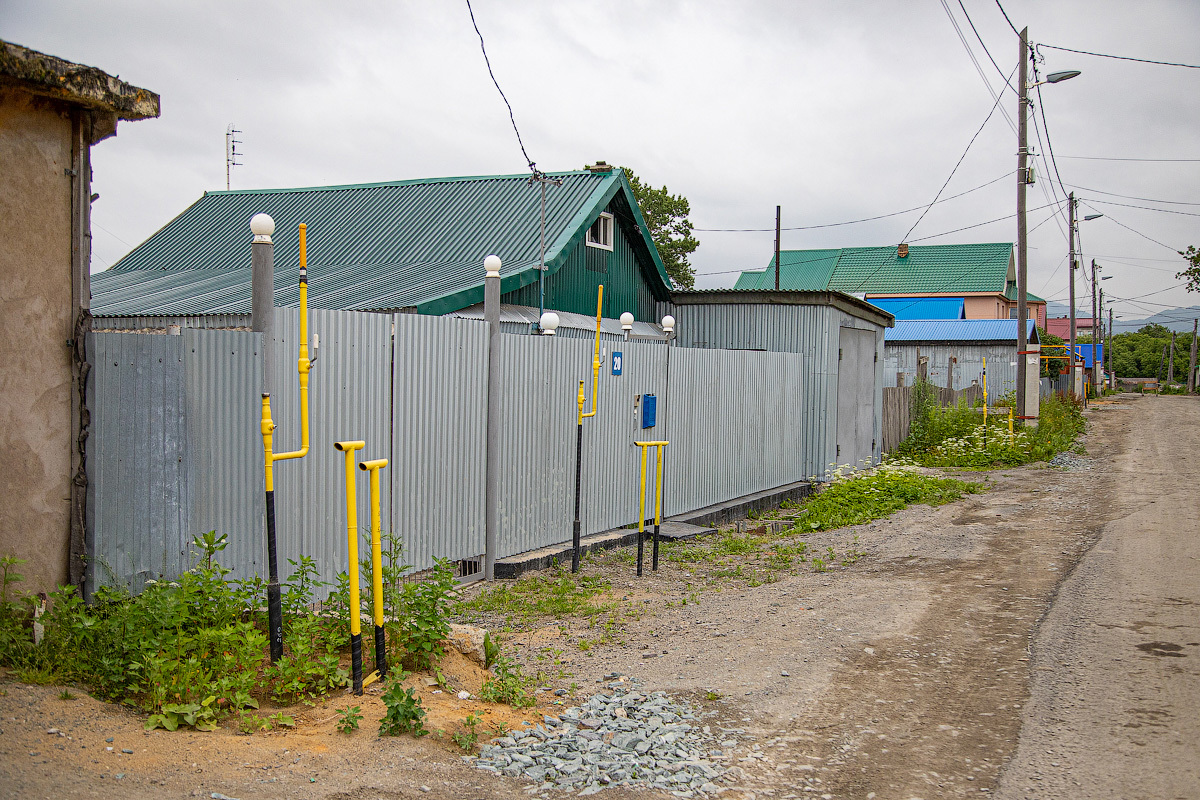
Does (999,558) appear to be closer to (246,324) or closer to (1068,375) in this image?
(246,324)

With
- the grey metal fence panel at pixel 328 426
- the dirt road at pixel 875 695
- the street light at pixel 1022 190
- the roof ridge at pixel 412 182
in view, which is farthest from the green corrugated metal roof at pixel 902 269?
the grey metal fence panel at pixel 328 426

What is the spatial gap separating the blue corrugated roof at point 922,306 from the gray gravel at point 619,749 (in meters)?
51.4

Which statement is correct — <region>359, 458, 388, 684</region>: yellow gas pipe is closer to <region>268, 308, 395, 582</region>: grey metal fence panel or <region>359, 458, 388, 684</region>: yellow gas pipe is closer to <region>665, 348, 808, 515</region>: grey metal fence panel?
<region>268, 308, 395, 582</region>: grey metal fence panel

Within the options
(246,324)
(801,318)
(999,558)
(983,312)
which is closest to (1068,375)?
Result: (983,312)

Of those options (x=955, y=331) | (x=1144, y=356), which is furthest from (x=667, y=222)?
(x=1144, y=356)

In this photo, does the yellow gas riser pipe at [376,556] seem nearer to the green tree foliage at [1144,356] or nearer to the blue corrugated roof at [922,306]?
the blue corrugated roof at [922,306]

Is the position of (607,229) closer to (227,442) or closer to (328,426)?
(328,426)

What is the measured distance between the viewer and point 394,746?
4215mm

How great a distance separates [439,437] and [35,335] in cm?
337

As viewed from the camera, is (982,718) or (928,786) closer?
(928,786)

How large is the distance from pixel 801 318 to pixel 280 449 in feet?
36.3

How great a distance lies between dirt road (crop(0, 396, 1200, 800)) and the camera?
3.84 metres

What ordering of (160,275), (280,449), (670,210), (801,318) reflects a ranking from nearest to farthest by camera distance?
(280,449) < (801,318) < (160,275) < (670,210)

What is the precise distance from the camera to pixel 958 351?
38469 mm
